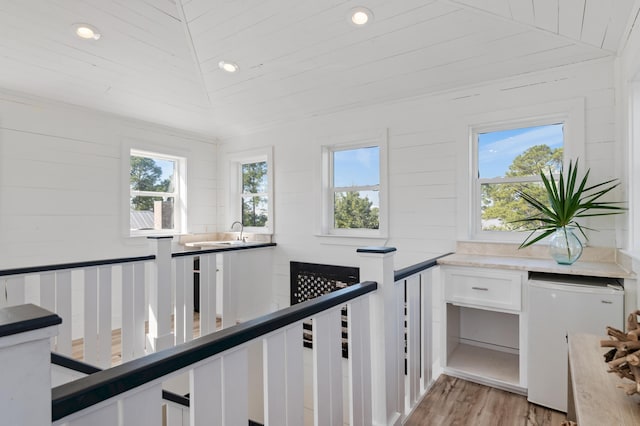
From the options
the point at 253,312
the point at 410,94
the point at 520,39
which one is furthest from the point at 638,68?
the point at 253,312

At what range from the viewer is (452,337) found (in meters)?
2.73

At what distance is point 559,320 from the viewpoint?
2.06 metres

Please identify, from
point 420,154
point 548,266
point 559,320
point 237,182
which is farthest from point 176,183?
point 559,320

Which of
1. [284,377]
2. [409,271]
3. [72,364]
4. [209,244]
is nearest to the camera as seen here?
[284,377]

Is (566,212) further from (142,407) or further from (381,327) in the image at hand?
(142,407)

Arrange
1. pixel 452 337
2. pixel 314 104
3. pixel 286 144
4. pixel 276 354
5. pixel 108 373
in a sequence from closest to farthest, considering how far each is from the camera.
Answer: pixel 108 373
pixel 276 354
pixel 452 337
pixel 314 104
pixel 286 144

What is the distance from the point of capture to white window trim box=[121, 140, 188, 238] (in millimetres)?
3869

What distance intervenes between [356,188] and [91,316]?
105 inches

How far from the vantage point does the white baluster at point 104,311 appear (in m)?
2.41

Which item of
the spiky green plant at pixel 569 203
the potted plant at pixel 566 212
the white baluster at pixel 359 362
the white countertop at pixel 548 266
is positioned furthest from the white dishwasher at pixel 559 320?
the white baluster at pixel 359 362

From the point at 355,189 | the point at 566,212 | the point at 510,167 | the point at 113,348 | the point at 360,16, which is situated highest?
the point at 360,16

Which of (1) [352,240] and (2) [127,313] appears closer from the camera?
(2) [127,313]

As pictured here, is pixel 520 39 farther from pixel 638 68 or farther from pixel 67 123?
pixel 67 123

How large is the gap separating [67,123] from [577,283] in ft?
15.2
